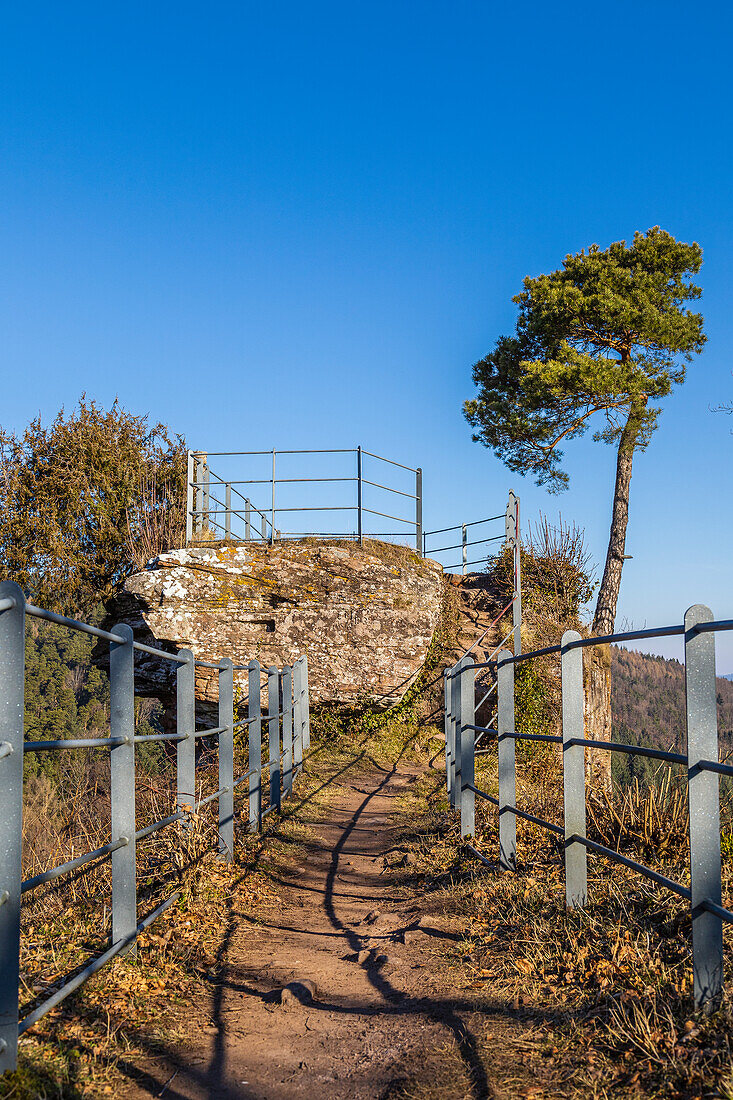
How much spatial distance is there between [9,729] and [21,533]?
1905 centimetres

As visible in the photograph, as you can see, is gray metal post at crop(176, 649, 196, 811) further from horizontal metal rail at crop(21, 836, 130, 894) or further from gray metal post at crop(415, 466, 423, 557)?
gray metal post at crop(415, 466, 423, 557)

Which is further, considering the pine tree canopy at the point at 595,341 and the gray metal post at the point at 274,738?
the pine tree canopy at the point at 595,341

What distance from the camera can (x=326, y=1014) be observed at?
3.32 m

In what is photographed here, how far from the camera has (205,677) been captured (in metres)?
13.4

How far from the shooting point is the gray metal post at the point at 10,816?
2402 millimetres

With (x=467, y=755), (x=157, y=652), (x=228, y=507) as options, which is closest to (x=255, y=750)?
(x=467, y=755)

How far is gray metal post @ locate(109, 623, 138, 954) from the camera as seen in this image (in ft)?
11.8

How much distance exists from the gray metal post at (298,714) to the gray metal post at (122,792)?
21.4 ft

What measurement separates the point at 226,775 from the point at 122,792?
7.08ft

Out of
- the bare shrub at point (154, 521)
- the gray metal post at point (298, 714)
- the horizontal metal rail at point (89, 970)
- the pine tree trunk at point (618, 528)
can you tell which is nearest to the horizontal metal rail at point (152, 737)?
the horizontal metal rail at point (89, 970)

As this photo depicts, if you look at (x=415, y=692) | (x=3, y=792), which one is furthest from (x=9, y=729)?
(x=415, y=692)

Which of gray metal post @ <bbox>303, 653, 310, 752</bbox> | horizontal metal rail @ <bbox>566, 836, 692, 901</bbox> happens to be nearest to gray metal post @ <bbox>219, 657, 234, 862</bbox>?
horizontal metal rail @ <bbox>566, 836, 692, 901</bbox>

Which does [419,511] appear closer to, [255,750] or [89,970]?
[255,750]

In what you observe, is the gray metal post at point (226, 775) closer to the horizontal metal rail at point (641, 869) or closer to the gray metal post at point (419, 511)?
the horizontal metal rail at point (641, 869)
